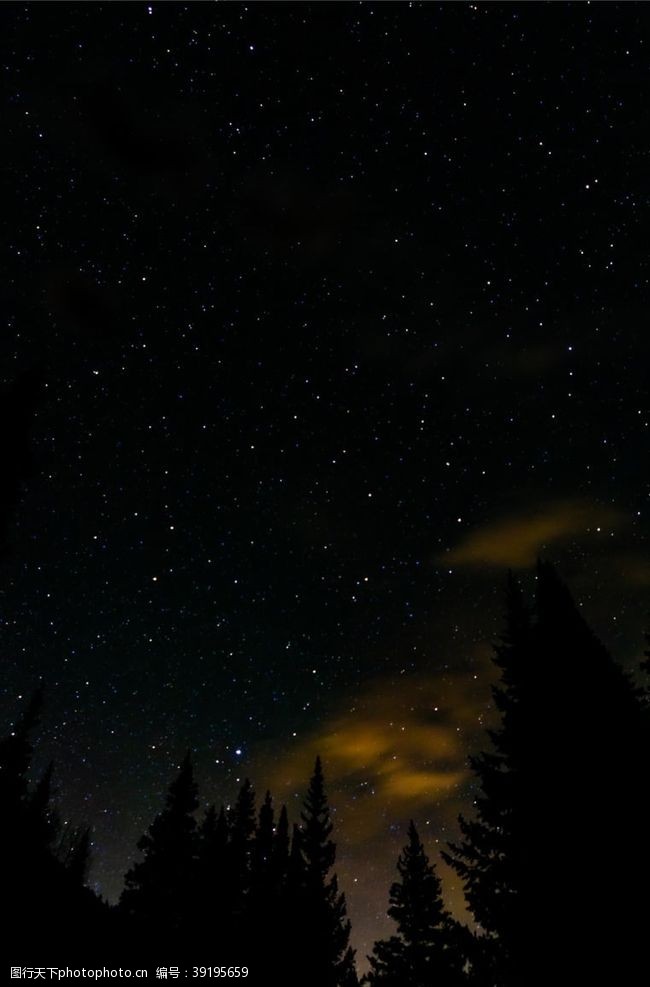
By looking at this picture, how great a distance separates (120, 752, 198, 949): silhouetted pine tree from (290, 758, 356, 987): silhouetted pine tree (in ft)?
20.6

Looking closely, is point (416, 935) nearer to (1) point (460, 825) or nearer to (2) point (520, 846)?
(1) point (460, 825)

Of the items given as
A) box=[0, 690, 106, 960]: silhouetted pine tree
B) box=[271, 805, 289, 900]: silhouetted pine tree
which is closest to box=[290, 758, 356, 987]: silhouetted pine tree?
box=[271, 805, 289, 900]: silhouetted pine tree

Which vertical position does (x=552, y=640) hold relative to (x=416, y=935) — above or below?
above

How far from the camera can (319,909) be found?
3184cm

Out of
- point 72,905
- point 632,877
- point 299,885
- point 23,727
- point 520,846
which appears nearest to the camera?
point 632,877

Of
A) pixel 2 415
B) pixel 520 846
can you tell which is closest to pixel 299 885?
pixel 520 846

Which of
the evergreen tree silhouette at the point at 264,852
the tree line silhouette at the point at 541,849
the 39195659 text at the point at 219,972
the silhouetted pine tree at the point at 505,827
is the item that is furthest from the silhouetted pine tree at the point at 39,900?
the evergreen tree silhouette at the point at 264,852

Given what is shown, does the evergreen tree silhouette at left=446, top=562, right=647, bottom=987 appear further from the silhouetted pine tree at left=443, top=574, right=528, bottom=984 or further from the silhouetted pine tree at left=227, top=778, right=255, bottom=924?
the silhouetted pine tree at left=227, top=778, right=255, bottom=924

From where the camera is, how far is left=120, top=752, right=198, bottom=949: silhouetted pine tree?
2612 cm

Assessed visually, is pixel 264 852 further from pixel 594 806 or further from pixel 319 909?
pixel 594 806

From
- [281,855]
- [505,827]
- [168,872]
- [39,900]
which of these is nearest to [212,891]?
[168,872]

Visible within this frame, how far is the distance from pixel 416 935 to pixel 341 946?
6698 mm

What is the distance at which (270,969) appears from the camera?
27891mm

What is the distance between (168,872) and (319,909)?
9.10m
